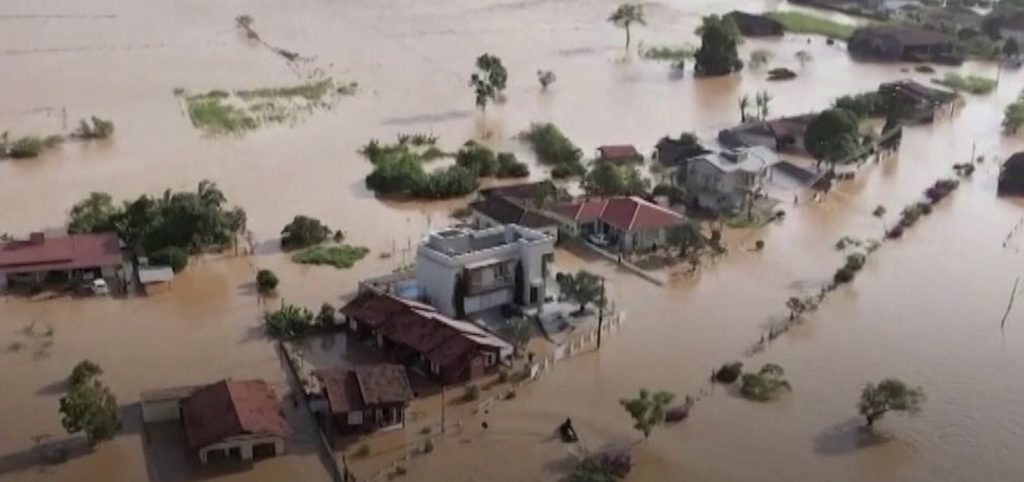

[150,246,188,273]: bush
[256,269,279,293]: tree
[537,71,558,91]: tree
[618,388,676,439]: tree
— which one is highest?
[537,71,558,91]: tree

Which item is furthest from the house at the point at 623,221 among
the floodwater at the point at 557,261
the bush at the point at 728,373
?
the bush at the point at 728,373

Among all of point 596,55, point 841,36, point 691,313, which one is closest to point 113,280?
point 691,313

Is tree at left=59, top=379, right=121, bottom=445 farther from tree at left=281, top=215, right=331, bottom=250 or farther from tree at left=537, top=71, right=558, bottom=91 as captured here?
tree at left=537, top=71, right=558, bottom=91

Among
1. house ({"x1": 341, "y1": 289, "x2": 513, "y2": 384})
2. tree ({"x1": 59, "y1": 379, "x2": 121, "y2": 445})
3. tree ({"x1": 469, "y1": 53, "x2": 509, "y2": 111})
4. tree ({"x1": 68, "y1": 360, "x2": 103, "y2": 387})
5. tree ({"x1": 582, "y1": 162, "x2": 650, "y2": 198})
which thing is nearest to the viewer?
tree ({"x1": 59, "y1": 379, "x2": 121, "y2": 445})

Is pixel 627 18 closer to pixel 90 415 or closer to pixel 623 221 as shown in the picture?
pixel 623 221

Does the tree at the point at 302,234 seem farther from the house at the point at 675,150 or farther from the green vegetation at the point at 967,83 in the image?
the green vegetation at the point at 967,83

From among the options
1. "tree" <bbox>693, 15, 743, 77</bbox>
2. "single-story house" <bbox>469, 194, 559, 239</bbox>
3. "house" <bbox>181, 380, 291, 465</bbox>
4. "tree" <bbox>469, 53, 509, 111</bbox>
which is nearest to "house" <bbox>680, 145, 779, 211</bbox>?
"single-story house" <bbox>469, 194, 559, 239</bbox>
